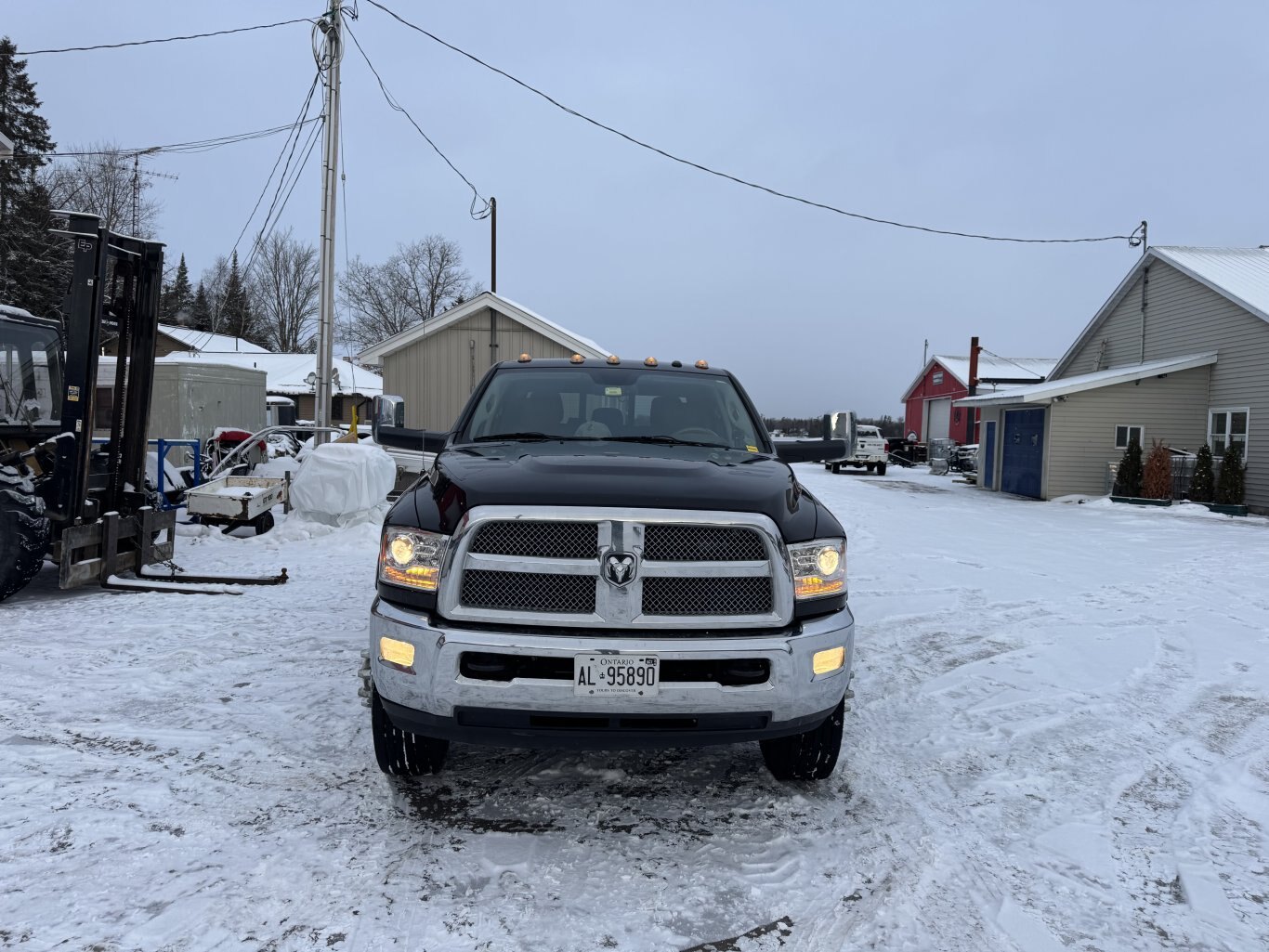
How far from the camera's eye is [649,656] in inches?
110

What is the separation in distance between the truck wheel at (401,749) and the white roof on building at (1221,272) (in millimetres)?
20048

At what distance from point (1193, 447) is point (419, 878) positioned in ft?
73.3

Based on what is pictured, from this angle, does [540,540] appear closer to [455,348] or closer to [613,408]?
[613,408]

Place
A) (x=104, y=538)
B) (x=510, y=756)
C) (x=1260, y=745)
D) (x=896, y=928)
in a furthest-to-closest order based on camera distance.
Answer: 1. (x=104, y=538)
2. (x=1260, y=745)
3. (x=510, y=756)
4. (x=896, y=928)

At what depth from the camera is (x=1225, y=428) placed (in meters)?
19.1

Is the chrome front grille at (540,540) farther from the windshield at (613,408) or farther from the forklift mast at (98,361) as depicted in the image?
the forklift mast at (98,361)

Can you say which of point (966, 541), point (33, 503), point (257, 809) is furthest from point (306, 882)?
point (966, 541)

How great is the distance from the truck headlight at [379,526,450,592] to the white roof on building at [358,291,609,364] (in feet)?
54.1

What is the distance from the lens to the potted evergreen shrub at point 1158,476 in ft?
60.2

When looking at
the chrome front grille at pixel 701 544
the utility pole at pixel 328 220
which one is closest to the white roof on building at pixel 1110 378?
the utility pole at pixel 328 220

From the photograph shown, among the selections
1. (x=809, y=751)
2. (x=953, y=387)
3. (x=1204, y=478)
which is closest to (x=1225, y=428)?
(x=1204, y=478)

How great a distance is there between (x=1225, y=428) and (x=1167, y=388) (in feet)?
5.08

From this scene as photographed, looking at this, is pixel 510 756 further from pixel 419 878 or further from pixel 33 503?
pixel 33 503

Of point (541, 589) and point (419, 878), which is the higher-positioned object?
point (541, 589)
